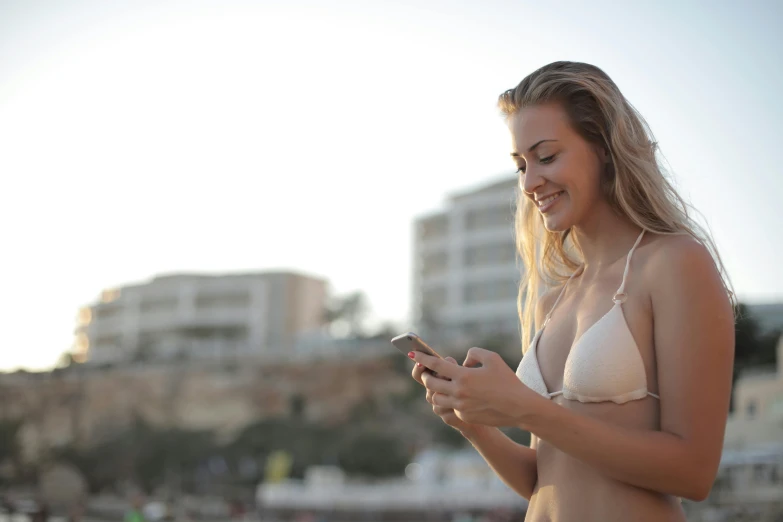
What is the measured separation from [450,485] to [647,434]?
27445 millimetres

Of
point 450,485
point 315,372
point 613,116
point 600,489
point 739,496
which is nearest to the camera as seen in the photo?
point 600,489

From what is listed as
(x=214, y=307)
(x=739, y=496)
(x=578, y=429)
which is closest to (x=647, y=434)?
(x=578, y=429)

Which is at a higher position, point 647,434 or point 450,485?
point 647,434

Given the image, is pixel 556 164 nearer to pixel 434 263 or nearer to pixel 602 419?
pixel 602 419

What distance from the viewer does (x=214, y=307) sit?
75875 mm

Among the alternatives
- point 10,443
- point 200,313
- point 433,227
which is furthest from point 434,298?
point 10,443


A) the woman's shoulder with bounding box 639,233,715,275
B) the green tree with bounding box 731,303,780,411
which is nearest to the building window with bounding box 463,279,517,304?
the green tree with bounding box 731,303,780,411

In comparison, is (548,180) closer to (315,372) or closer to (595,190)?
(595,190)

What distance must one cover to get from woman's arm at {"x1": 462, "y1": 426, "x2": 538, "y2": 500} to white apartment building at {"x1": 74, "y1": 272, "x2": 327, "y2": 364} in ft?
224

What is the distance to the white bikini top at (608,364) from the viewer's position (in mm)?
1872

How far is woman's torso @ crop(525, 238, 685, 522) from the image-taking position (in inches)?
73.0

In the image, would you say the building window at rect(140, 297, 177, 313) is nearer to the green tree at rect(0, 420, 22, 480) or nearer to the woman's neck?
the green tree at rect(0, 420, 22, 480)

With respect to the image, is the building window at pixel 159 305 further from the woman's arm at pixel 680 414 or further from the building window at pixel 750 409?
the woman's arm at pixel 680 414

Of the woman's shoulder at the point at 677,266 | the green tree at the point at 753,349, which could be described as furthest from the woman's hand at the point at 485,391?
the green tree at the point at 753,349
